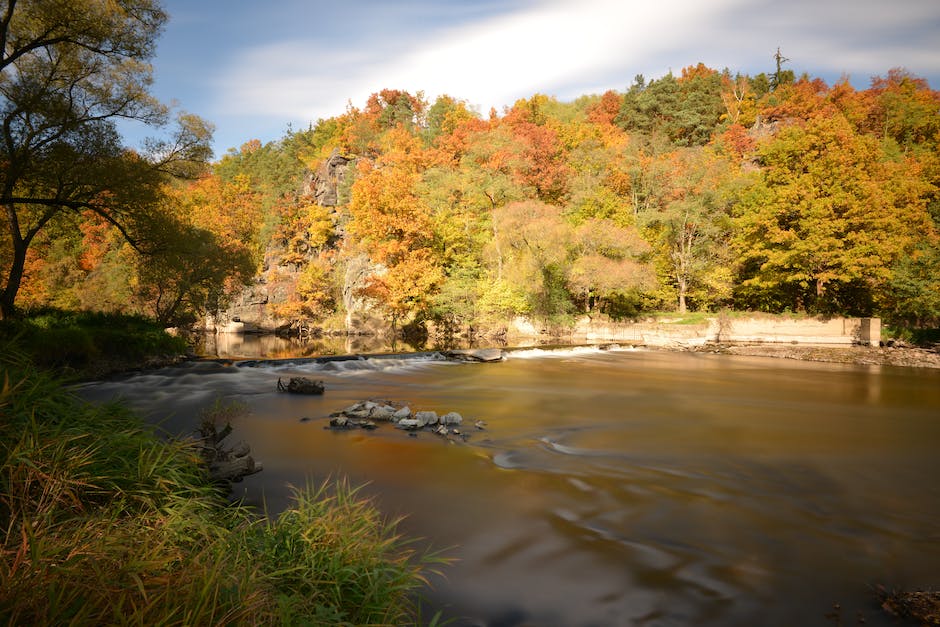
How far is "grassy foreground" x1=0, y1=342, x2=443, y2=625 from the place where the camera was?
7.85 ft

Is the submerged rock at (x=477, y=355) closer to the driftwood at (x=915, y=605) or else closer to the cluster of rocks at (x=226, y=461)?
the cluster of rocks at (x=226, y=461)

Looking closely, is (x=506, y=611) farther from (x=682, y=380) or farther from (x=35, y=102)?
(x=35, y=102)

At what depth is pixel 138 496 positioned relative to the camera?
4.05m

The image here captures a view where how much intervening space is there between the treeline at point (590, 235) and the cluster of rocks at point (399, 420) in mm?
12762

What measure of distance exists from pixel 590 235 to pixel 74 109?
98.7 feet

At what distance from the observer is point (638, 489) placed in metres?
7.48

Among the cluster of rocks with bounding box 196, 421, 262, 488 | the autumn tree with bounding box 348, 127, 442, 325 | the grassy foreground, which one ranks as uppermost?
the autumn tree with bounding box 348, 127, 442, 325

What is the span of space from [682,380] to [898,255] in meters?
21.5

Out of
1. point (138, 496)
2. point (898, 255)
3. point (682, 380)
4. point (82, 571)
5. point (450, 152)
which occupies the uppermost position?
point (450, 152)

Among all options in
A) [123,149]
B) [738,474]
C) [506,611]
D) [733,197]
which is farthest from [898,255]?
[123,149]

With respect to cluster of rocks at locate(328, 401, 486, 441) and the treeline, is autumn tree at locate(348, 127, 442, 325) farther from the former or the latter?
cluster of rocks at locate(328, 401, 486, 441)

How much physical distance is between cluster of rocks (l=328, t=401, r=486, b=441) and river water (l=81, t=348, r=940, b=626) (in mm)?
410

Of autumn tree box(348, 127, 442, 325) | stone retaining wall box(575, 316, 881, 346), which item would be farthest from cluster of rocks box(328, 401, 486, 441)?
stone retaining wall box(575, 316, 881, 346)

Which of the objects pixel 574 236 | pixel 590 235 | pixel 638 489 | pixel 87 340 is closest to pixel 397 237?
pixel 574 236
